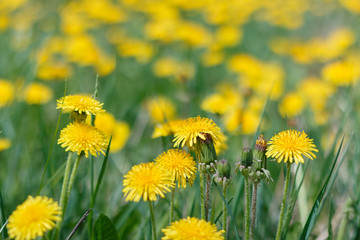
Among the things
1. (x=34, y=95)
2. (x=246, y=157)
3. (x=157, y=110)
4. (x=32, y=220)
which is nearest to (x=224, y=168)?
(x=246, y=157)

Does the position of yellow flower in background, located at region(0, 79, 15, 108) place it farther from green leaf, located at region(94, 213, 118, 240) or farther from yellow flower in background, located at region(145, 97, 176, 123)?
green leaf, located at region(94, 213, 118, 240)

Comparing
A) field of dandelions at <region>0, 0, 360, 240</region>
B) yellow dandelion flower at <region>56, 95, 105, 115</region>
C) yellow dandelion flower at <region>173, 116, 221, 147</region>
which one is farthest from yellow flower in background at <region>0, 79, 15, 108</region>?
yellow dandelion flower at <region>173, 116, 221, 147</region>

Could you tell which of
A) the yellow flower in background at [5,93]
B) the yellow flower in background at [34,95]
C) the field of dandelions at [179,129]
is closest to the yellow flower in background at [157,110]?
the field of dandelions at [179,129]

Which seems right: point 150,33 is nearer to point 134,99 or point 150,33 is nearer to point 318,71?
point 134,99

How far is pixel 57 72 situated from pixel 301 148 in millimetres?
2284

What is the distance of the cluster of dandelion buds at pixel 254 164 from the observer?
3.67 feet

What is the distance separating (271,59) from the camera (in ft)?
18.1

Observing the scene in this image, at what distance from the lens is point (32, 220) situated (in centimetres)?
90

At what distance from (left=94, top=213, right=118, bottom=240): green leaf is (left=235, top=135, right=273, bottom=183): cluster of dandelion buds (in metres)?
0.43

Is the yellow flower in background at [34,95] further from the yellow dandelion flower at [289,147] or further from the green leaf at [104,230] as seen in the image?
the yellow dandelion flower at [289,147]

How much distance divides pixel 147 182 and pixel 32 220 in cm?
30

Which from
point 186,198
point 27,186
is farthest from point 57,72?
point 186,198

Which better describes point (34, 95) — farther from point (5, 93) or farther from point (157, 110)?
point (157, 110)

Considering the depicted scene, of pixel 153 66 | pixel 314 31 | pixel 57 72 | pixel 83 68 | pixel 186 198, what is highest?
pixel 314 31
